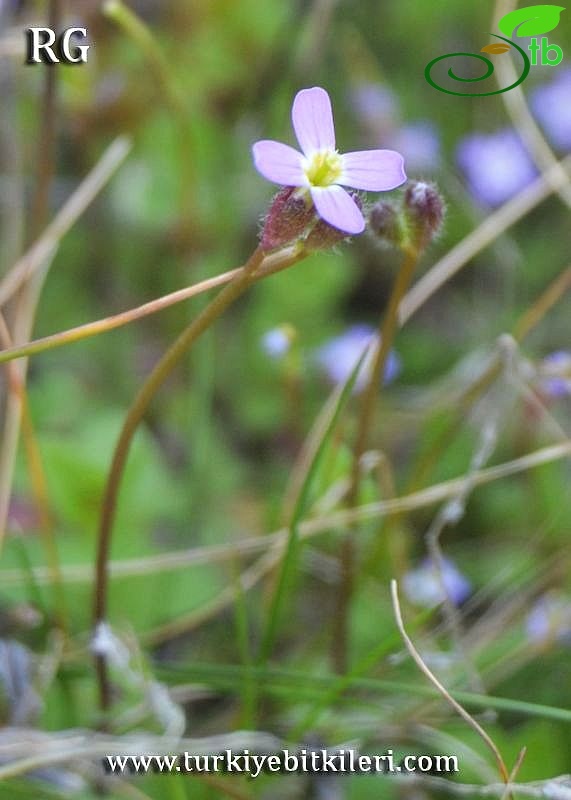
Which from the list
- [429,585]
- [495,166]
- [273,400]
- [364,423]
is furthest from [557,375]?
[495,166]

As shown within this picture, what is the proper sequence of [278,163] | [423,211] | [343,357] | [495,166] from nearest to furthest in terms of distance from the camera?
[278,163] → [423,211] → [343,357] → [495,166]

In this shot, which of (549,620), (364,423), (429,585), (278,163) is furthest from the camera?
(429,585)

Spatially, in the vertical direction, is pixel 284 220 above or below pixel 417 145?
below

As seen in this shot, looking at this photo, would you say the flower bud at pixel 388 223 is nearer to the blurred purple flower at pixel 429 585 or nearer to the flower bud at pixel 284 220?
the flower bud at pixel 284 220

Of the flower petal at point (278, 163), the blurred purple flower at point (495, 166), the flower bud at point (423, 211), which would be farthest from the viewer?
the blurred purple flower at point (495, 166)

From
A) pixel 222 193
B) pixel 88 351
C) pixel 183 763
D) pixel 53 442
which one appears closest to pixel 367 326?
pixel 222 193

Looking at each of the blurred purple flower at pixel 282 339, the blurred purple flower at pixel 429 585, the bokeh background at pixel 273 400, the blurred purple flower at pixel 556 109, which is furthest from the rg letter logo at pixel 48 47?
the blurred purple flower at pixel 556 109

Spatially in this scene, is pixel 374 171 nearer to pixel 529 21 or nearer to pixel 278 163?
pixel 278 163
